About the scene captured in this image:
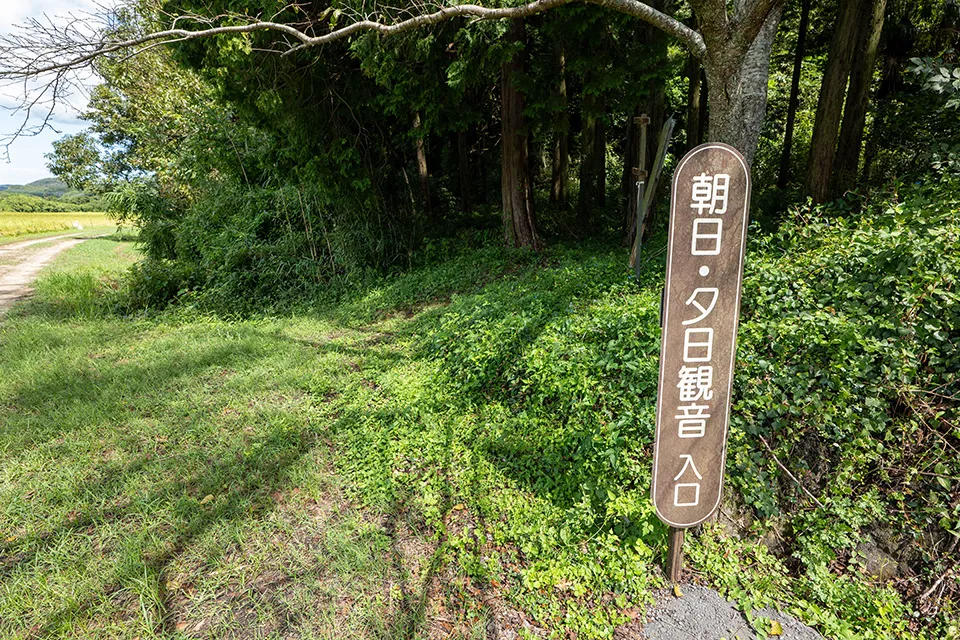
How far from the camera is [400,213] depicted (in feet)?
31.7

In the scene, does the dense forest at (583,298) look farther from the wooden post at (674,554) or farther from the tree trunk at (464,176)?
the tree trunk at (464,176)

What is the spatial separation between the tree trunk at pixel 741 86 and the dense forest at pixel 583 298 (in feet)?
0.07

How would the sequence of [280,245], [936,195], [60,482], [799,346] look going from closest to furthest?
[799,346]
[60,482]
[936,195]
[280,245]

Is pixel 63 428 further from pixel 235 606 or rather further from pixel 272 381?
pixel 235 606

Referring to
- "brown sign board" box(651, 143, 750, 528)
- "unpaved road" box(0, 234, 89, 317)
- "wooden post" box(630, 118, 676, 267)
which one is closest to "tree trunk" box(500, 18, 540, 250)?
"wooden post" box(630, 118, 676, 267)

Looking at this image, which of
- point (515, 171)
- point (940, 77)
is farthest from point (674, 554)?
point (515, 171)

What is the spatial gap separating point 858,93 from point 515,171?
237 inches

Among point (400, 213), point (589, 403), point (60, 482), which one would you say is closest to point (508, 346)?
point (589, 403)

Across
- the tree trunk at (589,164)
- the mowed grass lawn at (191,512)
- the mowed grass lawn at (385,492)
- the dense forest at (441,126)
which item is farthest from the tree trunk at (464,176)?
the mowed grass lawn at (191,512)

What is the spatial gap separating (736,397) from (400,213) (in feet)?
26.1

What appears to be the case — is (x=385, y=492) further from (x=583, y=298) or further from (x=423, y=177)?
(x=423, y=177)

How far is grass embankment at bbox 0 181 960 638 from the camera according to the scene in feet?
7.89

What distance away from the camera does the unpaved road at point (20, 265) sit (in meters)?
9.05

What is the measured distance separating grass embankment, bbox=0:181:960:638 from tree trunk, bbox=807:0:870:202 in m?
3.75
